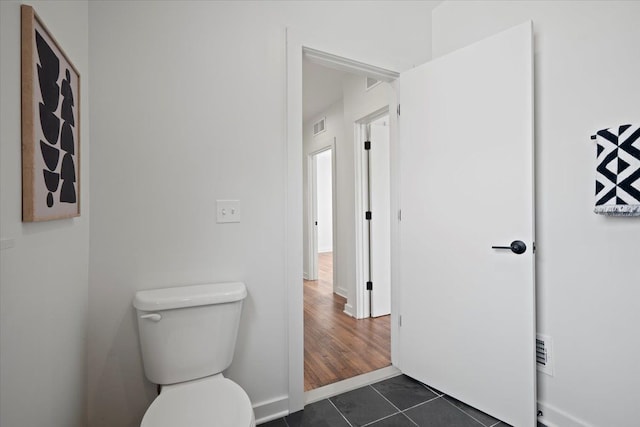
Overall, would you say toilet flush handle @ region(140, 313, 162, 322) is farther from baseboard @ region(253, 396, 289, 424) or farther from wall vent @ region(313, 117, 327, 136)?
wall vent @ region(313, 117, 327, 136)

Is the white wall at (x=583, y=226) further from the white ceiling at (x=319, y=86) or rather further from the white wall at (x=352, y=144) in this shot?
the white ceiling at (x=319, y=86)

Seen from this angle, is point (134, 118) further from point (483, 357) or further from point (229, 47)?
point (483, 357)

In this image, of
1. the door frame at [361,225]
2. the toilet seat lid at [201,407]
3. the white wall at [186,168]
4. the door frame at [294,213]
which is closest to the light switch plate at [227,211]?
the white wall at [186,168]

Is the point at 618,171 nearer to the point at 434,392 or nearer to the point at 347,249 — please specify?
the point at 434,392

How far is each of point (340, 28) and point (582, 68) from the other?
1253 millimetres

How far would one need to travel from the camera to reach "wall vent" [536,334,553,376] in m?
1.54

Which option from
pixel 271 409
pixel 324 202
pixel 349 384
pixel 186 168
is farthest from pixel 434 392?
pixel 324 202

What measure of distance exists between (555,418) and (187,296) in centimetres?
186

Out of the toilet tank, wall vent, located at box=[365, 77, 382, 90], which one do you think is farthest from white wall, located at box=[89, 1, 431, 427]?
wall vent, located at box=[365, 77, 382, 90]

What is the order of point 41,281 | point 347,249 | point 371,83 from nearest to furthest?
point 41,281, point 371,83, point 347,249

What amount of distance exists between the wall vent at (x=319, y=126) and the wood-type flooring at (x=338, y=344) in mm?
2373

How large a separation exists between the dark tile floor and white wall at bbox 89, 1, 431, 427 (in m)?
0.22

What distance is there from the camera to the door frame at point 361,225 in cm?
314

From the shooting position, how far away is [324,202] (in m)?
8.36
